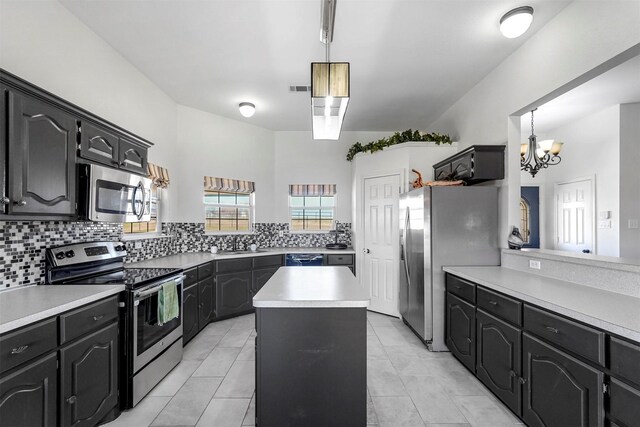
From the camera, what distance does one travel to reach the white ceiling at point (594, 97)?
3129 mm

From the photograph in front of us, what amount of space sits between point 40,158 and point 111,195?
1.71 ft

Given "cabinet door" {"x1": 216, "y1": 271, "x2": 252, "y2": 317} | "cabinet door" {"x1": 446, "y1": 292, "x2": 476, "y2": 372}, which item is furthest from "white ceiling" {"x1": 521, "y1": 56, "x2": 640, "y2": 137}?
"cabinet door" {"x1": 216, "y1": 271, "x2": 252, "y2": 317}

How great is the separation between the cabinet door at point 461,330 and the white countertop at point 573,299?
0.31 metres

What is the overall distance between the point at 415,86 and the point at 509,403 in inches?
128

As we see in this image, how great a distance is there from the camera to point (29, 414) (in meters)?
1.36

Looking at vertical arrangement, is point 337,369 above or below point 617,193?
below

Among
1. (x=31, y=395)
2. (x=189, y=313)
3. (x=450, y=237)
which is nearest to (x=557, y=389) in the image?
(x=450, y=237)

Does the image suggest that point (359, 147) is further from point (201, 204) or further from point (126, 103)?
point (126, 103)

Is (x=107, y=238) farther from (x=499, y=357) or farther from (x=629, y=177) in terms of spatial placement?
(x=629, y=177)

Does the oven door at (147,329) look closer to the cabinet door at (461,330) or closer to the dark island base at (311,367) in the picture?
the dark island base at (311,367)

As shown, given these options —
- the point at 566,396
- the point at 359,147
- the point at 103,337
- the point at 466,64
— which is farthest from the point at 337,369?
the point at 359,147

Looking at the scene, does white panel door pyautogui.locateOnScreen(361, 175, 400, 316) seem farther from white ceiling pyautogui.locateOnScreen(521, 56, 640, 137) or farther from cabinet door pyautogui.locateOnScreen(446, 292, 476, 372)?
white ceiling pyautogui.locateOnScreen(521, 56, 640, 137)

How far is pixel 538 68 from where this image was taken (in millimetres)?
2447

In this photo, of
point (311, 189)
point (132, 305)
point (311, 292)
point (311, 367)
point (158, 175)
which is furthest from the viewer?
point (311, 189)
